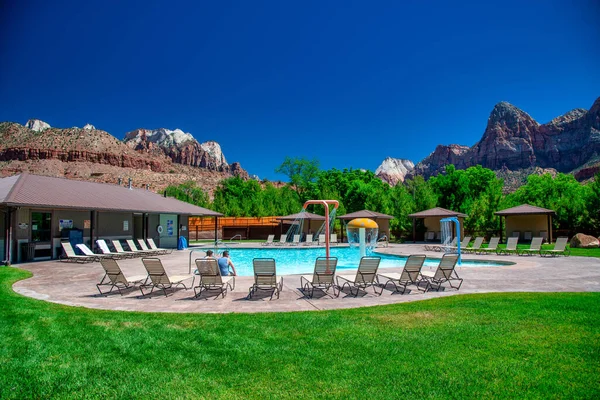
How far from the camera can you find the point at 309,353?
4.13m

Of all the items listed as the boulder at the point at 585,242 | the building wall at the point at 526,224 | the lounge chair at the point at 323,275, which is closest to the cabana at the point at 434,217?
the building wall at the point at 526,224

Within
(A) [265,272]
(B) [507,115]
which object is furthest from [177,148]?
(A) [265,272]

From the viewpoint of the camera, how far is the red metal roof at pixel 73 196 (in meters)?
14.9

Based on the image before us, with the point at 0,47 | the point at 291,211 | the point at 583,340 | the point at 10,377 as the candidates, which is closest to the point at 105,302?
the point at 10,377

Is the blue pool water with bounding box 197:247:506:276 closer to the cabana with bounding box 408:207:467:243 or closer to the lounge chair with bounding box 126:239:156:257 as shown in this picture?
the lounge chair with bounding box 126:239:156:257

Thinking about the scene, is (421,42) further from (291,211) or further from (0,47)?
(291,211)

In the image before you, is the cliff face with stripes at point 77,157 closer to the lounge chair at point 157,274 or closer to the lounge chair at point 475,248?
the lounge chair at point 475,248

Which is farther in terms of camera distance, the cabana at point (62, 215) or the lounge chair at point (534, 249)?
the lounge chair at point (534, 249)

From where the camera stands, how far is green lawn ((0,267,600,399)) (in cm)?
328

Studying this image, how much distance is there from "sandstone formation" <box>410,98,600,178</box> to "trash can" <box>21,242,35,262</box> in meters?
104

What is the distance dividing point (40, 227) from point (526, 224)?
30966 millimetres

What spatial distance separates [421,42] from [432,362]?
780 inches

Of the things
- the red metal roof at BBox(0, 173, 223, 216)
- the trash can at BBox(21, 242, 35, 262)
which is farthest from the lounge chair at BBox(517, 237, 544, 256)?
the trash can at BBox(21, 242, 35, 262)

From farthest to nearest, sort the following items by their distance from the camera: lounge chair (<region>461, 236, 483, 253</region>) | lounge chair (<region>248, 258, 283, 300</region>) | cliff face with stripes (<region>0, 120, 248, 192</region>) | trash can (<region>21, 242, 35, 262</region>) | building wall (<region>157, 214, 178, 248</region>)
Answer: cliff face with stripes (<region>0, 120, 248, 192</region>)
building wall (<region>157, 214, 178, 248</region>)
lounge chair (<region>461, 236, 483, 253</region>)
trash can (<region>21, 242, 35, 262</region>)
lounge chair (<region>248, 258, 283, 300</region>)
